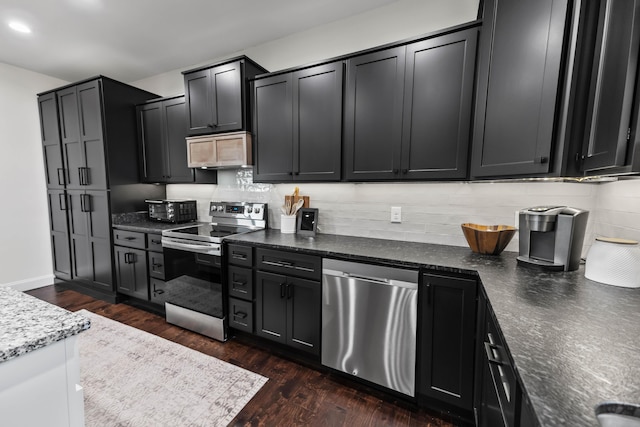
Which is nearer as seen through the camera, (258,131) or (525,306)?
(525,306)

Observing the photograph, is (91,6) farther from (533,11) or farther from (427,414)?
(427,414)

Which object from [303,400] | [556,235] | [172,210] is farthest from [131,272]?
[556,235]

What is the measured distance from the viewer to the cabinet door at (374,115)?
1876 millimetres

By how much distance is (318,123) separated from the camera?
217 cm

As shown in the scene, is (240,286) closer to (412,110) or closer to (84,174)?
(412,110)

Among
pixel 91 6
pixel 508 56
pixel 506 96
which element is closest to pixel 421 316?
pixel 506 96

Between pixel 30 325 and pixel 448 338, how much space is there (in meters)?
1.77

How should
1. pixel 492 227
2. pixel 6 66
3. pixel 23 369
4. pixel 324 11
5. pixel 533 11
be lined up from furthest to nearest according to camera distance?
pixel 6 66
pixel 324 11
pixel 492 227
pixel 533 11
pixel 23 369

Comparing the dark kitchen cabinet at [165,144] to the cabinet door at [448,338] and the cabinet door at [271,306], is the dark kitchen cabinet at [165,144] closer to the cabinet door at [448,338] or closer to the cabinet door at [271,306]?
the cabinet door at [271,306]

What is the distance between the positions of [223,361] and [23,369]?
5.50 ft

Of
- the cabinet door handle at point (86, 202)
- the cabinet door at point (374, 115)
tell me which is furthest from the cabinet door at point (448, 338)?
the cabinet door handle at point (86, 202)

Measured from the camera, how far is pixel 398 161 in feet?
6.29

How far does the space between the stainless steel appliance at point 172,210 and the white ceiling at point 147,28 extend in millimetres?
1694

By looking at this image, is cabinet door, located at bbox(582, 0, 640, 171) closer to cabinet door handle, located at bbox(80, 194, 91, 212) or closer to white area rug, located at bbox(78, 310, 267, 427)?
white area rug, located at bbox(78, 310, 267, 427)
